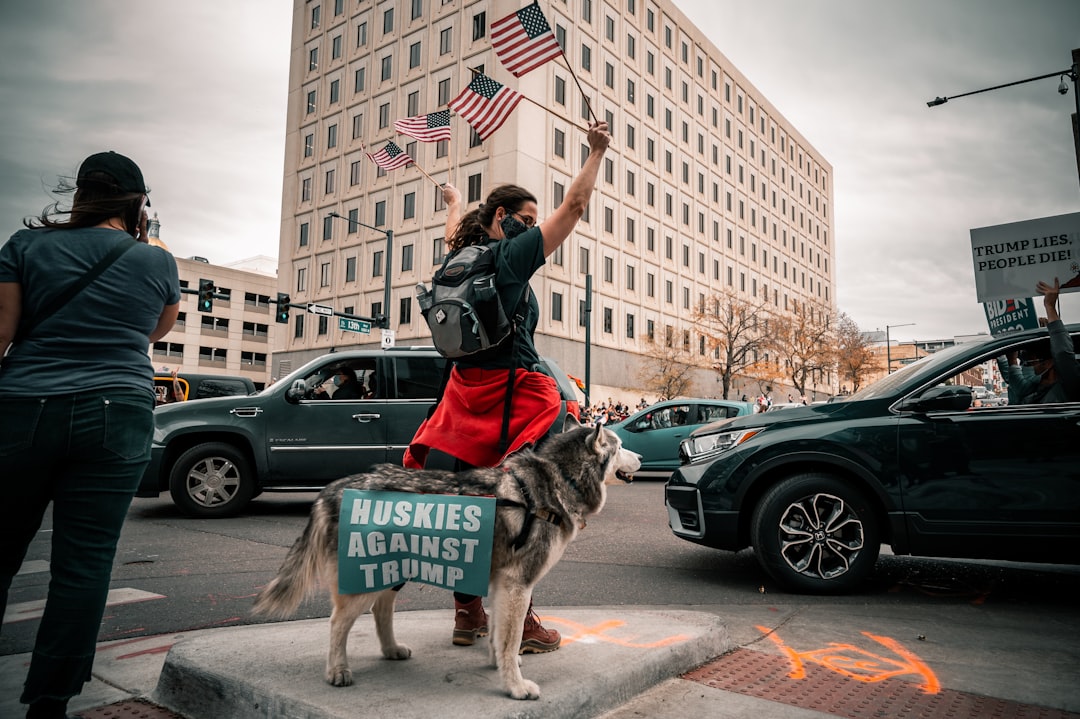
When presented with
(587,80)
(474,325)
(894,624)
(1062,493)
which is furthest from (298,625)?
(587,80)

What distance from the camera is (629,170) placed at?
153ft

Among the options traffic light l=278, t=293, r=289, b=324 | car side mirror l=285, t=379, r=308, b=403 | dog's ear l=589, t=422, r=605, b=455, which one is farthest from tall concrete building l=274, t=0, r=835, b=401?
dog's ear l=589, t=422, r=605, b=455

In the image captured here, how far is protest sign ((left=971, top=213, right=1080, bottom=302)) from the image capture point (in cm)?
842

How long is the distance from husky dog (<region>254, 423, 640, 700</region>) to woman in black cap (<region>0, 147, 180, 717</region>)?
624mm

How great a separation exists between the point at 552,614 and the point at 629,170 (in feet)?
148

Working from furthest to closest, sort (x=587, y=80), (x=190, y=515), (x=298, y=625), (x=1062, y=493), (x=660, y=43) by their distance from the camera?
1. (x=660, y=43)
2. (x=587, y=80)
3. (x=190, y=515)
4. (x=1062, y=493)
5. (x=298, y=625)

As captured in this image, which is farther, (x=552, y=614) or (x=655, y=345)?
(x=655, y=345)

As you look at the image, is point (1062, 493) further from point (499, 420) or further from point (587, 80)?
point (587, 80)

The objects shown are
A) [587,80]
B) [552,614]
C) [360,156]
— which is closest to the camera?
[552,614]

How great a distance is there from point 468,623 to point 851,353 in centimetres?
5462

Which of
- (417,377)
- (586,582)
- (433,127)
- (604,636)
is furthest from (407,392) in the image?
(604,636)

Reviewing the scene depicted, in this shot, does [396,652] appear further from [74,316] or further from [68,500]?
[74,316]

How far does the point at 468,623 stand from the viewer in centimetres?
340

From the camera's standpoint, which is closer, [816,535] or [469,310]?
[469,310]
